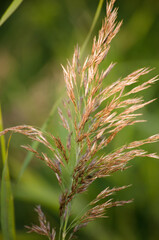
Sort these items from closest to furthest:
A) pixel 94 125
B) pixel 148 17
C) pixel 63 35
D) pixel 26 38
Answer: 1. pixel 94 125
2. pixel 148 17
3. pixel 63 35
4. pixel 26 38

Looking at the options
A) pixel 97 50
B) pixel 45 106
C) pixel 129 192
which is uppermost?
pixel 45 106

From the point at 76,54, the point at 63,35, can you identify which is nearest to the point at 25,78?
the point at 63,35

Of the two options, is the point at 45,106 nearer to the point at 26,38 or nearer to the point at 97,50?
the point at 26,38

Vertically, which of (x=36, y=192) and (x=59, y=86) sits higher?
(x=59, y=86)

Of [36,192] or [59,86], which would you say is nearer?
[36,192]

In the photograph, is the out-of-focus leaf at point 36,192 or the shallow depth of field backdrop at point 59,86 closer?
the out-of-focus leaf at point 36,192

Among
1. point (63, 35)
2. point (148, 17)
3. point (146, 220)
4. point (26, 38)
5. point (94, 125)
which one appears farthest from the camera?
point (26, 38)

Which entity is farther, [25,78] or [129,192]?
[25,78]

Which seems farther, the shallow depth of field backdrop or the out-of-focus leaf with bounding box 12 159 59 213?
the shallow depth of field backdrop
